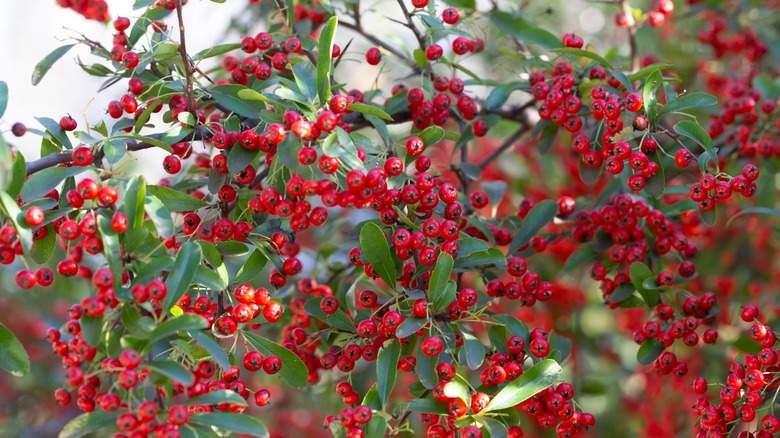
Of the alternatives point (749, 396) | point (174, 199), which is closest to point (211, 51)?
point (174, 199)

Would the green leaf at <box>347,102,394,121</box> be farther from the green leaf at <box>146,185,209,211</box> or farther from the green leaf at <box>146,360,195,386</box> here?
the green leaf at <box>146,360,195,386</box>

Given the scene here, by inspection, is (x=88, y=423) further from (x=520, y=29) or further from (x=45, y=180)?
(x=520, y=29)

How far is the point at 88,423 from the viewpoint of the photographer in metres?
1.56

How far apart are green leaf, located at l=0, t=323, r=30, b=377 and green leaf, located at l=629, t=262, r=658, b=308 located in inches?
62.0

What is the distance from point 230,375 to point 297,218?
396mm

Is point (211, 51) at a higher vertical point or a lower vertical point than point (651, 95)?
higher

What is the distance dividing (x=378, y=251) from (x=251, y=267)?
1.11ft

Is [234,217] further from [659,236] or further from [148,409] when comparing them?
[659,236]

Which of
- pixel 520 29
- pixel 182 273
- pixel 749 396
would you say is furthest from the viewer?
pixel 520 29

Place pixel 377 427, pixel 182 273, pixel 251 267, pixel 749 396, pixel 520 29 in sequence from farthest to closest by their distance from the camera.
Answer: pixel 520 29
pixel 251 267
pixel 749 396
pixel 377 427
pixel 182 273

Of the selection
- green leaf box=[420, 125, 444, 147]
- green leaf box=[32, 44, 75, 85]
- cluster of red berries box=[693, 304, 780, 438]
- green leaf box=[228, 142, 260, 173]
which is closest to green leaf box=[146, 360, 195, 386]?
green leaf box=[228, 142, 260, 173]

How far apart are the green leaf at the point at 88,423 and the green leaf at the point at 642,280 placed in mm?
1402

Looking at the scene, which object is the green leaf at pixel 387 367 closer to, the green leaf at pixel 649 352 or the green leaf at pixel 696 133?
the green leaf at pixel 649 352

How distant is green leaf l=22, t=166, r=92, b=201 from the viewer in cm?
168
